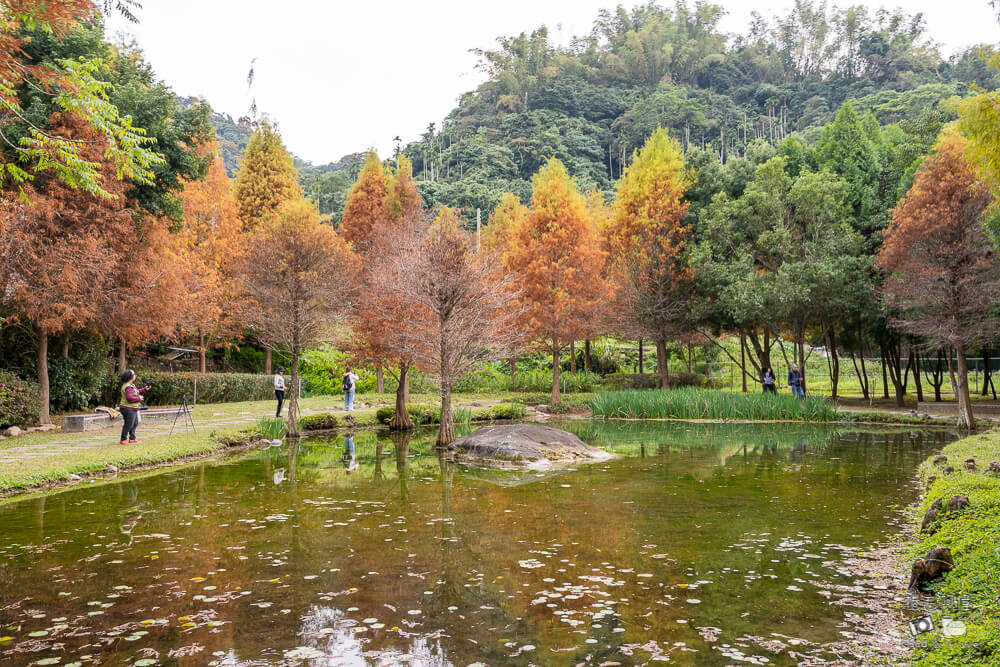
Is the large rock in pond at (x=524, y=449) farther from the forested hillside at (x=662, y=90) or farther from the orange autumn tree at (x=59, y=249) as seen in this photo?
the forested hillside at (x=662, y=90)

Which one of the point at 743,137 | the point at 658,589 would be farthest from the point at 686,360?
the point at 743,137

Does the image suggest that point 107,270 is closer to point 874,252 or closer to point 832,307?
point 832,307

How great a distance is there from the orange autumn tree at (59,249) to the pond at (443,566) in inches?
242

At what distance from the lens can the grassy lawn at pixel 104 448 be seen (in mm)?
11039

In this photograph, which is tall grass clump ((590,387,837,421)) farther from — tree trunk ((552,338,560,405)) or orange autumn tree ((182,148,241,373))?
orange autumn tree ((182,148,241,373))

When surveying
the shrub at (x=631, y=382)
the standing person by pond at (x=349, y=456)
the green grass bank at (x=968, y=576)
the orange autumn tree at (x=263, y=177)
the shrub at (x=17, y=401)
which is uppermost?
the orange autumn tree at (x=263, y=177)

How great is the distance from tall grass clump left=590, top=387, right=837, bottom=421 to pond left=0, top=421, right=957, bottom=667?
9.96 metres

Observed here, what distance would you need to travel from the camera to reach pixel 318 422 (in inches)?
798

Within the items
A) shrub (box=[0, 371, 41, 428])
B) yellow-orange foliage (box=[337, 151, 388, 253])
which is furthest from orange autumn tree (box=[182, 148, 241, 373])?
shrub (box=[0, 371, 41, 428])

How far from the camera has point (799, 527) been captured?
27.5ft

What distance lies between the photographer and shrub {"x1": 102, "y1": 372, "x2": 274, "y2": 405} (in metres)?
23.5

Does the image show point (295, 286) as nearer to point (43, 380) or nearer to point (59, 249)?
point (59, 249)

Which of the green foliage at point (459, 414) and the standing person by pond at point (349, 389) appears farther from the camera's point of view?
the standing person by pond at point (349, 389)

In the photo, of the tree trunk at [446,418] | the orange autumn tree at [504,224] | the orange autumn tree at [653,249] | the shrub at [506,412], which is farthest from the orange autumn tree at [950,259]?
the orange autumn tree at [504,224]
